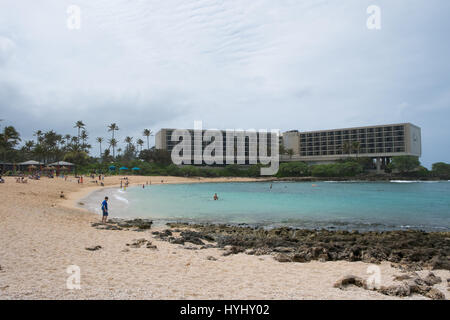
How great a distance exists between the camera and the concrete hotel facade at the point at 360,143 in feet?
370

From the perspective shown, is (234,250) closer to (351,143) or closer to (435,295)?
(435,295)

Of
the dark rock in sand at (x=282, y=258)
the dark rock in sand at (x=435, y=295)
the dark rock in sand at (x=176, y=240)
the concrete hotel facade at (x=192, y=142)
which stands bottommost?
the dark rock in sand at (x=176, y=240)

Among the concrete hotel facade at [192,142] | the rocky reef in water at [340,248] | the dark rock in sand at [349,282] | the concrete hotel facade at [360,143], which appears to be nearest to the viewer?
the dark rock in sand at [349,282]

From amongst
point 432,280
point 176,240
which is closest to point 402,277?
point 432,280

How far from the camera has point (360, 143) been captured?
12019 centimetres

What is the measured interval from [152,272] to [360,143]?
127m

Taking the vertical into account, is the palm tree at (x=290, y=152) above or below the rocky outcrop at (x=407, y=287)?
above

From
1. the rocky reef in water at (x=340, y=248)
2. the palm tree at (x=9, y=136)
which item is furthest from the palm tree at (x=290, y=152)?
the rocky reef in water at (x=340, y=248)

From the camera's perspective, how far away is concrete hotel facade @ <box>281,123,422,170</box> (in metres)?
113

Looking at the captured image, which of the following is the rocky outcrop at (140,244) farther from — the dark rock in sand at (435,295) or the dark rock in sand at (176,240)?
the dark rock in sand at (435,295)

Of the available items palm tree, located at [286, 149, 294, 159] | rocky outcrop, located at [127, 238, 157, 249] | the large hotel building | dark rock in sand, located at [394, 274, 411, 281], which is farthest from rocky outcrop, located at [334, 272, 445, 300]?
palm tree, located at [286, 149, 294, 159]

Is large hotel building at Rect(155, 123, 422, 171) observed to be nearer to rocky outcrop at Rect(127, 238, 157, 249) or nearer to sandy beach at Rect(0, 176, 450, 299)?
rocky outcrop at Rect(127, 238, 157, 249)
